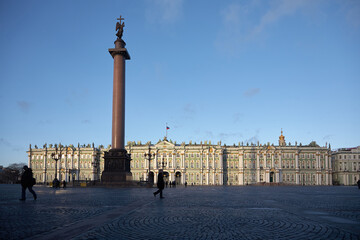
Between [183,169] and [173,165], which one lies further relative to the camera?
[173,165]

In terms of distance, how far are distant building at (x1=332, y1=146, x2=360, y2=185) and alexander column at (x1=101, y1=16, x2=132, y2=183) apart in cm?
10022

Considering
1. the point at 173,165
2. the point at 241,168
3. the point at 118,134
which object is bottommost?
the point at 241,168

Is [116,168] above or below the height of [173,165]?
above

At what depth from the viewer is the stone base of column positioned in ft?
129

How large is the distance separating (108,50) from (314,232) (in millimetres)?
39256

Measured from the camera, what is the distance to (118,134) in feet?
134


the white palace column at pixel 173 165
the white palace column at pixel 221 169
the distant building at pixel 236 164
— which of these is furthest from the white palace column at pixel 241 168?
the white palace column at pixel 173 165

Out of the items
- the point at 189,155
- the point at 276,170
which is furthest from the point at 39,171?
the point at 276,170

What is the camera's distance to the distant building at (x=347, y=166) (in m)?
117

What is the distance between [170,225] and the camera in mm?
8188

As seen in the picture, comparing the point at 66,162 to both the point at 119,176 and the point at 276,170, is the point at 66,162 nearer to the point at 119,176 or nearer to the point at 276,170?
the point at 276,170

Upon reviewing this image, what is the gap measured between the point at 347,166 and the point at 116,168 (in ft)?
347

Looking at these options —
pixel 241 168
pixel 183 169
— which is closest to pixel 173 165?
pixel 183 169

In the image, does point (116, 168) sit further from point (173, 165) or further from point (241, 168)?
point (241, 168)
